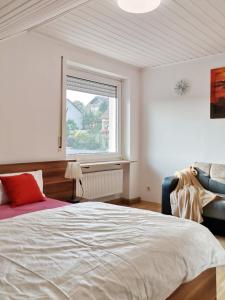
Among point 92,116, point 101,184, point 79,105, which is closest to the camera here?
point 79,105

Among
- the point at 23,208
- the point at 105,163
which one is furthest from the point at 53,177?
the point at 105,163

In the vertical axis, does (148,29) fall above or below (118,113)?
above

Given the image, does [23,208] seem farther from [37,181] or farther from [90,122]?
[90,122]

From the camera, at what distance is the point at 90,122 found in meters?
Result: 4.43

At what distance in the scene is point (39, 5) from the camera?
1693 millimetres

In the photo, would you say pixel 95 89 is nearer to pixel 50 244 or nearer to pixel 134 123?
pixel 134 123

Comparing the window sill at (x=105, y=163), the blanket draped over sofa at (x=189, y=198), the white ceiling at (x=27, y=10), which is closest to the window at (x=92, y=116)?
the window sill at (x=105, y=163)

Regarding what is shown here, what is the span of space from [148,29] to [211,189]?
2.32m

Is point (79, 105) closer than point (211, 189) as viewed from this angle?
No

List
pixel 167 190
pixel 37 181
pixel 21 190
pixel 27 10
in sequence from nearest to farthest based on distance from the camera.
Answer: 1. pixel 27 10
2. pixel 21 190
3. pixel 37 181
4. pixel 167 190

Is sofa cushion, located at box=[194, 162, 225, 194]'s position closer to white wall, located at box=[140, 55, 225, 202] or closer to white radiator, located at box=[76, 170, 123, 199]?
white wall, located at box=[140, 55, 225, 202]

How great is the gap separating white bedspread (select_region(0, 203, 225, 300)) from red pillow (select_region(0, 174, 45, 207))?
53cm

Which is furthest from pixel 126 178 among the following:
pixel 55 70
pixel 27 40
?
pixel 27 40

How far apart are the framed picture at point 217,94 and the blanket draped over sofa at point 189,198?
110cm
